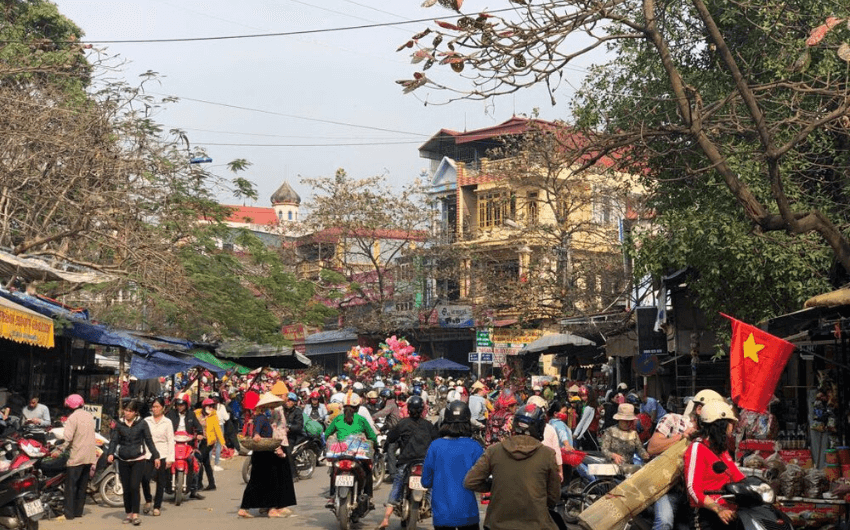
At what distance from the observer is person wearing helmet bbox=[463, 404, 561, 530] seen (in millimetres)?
7691

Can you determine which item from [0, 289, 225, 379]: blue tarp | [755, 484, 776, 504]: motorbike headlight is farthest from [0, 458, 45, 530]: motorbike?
[755, 484, 776, 504]: motorbike headlight

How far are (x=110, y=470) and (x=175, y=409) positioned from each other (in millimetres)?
1555

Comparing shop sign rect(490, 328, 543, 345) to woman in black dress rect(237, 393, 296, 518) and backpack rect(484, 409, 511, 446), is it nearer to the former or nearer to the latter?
backpack rect(484, 409, 511, 446)

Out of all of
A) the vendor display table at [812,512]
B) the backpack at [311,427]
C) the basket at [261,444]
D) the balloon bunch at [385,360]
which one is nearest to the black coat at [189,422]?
the basket at [261,444]

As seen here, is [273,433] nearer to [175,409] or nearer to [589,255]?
[175,409]

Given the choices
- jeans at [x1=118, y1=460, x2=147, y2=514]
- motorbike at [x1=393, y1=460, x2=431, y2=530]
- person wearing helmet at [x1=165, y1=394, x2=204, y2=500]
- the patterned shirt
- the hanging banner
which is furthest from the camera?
person wearing helmet at [x1=165, y1=394, x2=204, y2=500]

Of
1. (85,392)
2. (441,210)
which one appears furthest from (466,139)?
(85,392)

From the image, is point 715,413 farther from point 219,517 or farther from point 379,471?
point 379,471

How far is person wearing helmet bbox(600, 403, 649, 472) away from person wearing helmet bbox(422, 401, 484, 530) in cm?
377

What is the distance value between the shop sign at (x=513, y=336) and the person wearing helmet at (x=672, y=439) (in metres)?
26.7

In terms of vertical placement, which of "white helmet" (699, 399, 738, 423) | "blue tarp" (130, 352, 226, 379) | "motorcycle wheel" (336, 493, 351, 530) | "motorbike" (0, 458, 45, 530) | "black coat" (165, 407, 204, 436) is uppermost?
"blue tarp" (130, 352, 226, 379)

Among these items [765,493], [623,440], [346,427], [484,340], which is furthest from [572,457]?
[484,340]

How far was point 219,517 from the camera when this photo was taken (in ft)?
49.0

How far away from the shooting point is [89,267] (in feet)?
70.1
